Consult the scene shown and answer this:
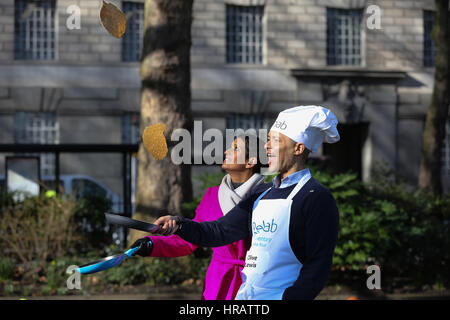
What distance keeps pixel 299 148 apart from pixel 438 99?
13535 mm

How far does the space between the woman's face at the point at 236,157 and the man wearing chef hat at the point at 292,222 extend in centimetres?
54

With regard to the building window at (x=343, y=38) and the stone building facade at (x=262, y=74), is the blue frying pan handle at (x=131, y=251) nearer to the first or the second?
the stone building facade at (x=262, y=74)

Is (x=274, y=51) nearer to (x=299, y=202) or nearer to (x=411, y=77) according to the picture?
(x=411, y=77)

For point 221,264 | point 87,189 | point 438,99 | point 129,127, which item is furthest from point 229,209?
point 129,127

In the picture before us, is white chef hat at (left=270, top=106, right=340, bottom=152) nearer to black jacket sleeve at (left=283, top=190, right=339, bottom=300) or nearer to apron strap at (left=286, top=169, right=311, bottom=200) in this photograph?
apron strap at (left=286, top=169, right=311, bottom=200)

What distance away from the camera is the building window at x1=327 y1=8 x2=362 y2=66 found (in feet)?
73.7

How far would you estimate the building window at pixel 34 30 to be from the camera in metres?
→ 20.9

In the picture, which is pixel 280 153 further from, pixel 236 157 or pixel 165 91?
pixel 165 91

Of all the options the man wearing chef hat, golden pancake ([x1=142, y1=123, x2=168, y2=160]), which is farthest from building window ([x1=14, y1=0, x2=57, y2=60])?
the man wearing chef hat

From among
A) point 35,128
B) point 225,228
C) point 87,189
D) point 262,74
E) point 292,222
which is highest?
point 262,74

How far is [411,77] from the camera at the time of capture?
22.4 metres

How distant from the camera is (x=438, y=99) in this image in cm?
1551

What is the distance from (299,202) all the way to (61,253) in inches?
298

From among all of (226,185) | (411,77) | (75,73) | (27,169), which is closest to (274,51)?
(411,77)
